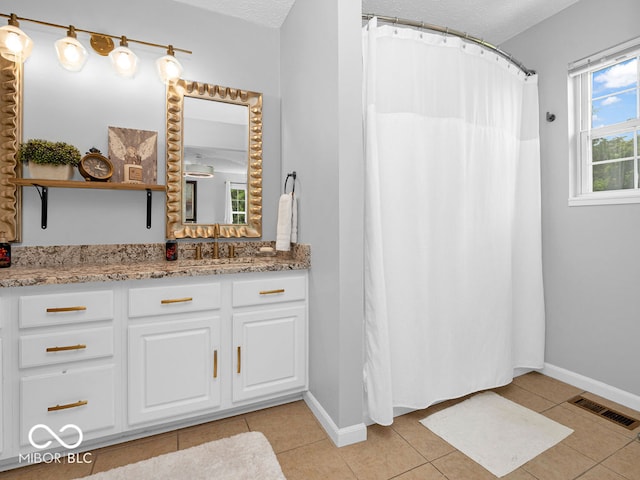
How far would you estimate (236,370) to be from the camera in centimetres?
186

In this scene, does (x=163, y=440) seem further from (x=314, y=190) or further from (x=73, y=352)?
(x=314, y=190)

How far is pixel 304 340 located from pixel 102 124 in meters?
1.85

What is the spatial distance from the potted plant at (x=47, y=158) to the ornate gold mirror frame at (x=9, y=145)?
0.21 feet

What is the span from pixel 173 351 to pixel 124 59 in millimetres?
1741

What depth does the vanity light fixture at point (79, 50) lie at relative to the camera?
1.76m

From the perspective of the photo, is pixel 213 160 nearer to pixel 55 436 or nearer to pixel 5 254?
pixel 5 254

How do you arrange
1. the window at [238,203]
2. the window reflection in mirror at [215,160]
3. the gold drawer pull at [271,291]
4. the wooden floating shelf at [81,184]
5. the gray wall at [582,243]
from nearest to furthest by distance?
the wooden floating shelf at [81,184] < the gold drawer pull at [271,291] < the gray wall at [582,243] < the window reflection in mirror at [215,160] < the window at [238,203]

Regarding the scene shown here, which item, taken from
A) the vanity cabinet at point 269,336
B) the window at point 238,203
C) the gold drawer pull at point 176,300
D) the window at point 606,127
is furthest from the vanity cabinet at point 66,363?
the window at point 606,127

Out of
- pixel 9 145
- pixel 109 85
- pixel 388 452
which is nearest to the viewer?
pixel 388 452

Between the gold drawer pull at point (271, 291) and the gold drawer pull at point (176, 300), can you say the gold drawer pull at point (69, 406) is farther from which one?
the gold drawer pull at point (271, 291)

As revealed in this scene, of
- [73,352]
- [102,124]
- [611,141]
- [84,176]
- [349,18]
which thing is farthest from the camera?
[611,141]

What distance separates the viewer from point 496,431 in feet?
5.84

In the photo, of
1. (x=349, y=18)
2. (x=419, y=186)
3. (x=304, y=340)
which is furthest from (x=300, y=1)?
(x=304, y=340)
